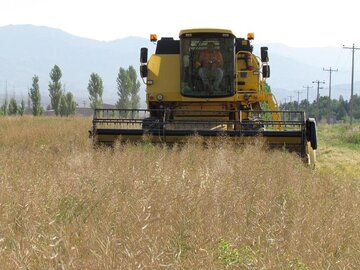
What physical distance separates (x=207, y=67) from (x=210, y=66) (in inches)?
2.5

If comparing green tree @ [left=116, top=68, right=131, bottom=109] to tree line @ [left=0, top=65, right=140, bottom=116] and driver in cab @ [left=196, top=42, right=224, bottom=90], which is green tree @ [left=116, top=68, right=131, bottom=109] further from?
driver in cab @ [left=196, top=42, right=224, bottom=90]

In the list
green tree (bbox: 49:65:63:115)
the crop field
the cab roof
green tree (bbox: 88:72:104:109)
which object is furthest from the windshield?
green tree (bbox: 88:72:104:109)

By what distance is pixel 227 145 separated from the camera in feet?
30.7

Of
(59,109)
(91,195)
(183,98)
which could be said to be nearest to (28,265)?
(91,195)

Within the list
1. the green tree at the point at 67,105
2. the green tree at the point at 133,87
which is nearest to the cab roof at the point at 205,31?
the green tree at the point at 67,105

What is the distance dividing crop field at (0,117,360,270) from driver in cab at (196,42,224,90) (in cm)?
459

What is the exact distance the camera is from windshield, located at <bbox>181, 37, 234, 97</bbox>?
11.8 m

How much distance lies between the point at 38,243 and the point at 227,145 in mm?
6261

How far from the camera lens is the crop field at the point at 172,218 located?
10.4 feet

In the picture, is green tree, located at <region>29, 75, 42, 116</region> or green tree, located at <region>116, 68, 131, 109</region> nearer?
green tree, located at <region>29, 75, 42, 116</region>

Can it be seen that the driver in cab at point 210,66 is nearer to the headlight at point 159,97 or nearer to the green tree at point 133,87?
the headlight at point 159,97

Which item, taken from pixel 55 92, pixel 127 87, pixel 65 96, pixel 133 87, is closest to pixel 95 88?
pixel 65 96

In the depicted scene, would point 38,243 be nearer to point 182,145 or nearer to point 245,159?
point 245,159

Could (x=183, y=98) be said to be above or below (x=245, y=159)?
above
